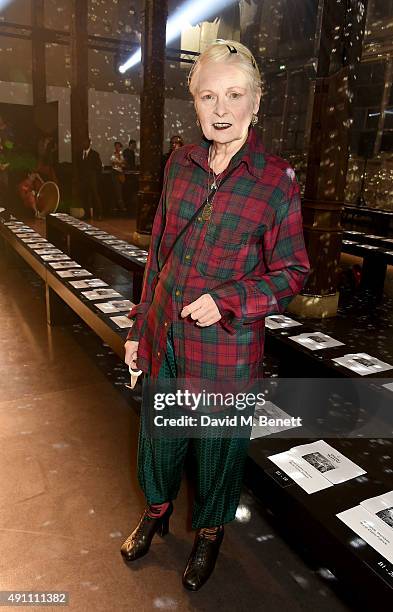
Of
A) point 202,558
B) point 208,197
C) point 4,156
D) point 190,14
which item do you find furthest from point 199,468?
point 190,14

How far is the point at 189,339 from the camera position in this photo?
4.19 ft

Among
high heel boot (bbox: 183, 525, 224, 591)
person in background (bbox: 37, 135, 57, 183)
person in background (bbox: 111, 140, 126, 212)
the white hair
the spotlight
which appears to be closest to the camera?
the white hair

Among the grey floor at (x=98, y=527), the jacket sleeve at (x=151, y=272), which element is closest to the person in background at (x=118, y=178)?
the grey floor at (x=98, y=527)

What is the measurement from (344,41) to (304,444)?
2.56 metres

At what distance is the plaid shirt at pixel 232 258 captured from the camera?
118cm

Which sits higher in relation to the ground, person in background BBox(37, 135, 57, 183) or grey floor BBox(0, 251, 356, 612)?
person in background BBox(37, 135, 57, 183)

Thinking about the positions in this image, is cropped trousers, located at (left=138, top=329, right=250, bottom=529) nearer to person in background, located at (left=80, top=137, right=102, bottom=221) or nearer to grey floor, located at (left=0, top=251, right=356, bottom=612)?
grey floor, located at (left=0, top=251, right=356, bottom=612)

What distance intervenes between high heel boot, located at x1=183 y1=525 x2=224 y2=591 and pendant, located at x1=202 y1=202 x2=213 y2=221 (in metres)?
0.98

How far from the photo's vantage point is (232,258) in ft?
3.97

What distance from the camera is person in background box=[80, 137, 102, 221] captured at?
919 centimetres

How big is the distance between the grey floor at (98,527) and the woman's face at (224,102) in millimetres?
1378

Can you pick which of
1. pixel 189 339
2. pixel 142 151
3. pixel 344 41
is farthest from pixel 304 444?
pixel 142 151

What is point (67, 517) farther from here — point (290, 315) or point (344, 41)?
point (344, 41)

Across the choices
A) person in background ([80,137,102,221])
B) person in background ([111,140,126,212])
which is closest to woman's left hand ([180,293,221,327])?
person in background ([80,137,102,221])
